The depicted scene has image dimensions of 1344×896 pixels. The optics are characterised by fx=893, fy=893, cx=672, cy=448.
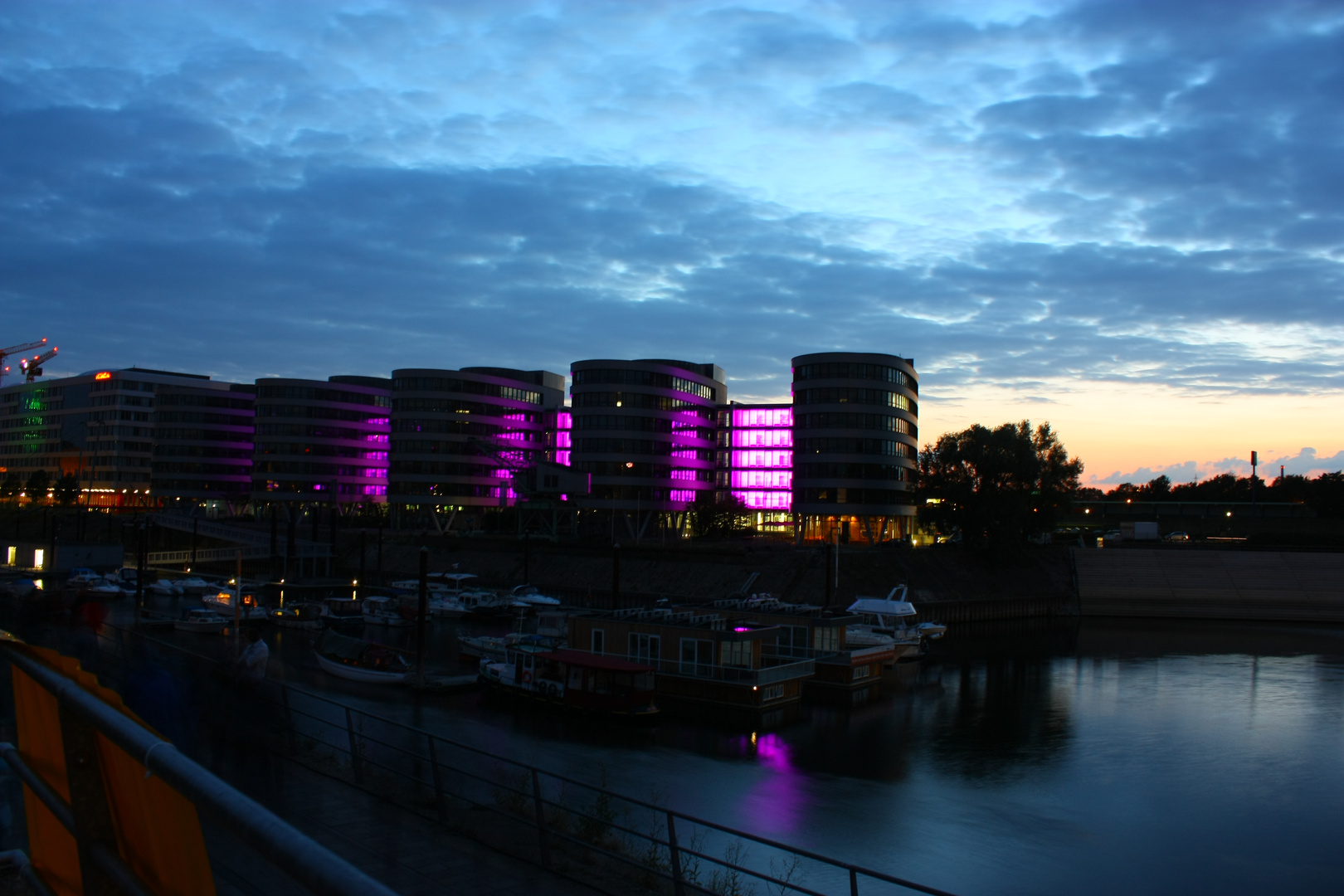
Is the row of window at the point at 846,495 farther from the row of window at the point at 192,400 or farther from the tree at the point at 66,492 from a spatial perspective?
the tree at the point at 66,492

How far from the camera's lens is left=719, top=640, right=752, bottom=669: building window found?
44750 mm

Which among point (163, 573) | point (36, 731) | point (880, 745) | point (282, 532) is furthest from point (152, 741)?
point (282, 532)

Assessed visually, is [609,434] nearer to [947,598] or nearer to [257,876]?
[947,598]

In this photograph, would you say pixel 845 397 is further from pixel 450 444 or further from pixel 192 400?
pixel 192 400

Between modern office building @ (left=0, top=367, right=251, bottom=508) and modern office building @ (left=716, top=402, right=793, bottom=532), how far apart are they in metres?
93.0

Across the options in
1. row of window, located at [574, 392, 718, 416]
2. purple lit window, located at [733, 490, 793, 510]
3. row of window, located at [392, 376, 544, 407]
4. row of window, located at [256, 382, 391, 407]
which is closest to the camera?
row of window, located at [574, 392, 718, 416]

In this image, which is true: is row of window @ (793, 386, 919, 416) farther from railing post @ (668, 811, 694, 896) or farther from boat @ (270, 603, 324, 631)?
railing post @ (668, 811, 694, 896)

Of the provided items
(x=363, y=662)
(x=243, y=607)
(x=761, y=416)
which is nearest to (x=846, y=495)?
(x=761, y=416)

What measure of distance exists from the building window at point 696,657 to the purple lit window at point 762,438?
9609cm

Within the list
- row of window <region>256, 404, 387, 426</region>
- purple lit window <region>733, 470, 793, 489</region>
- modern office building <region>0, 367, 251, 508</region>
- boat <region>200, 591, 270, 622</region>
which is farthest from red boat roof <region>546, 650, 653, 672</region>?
modern office building <region>0, 367, 251, 508</region>

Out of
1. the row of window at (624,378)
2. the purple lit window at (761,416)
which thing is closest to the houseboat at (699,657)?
the row of window at (624,378)

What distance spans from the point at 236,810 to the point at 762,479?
139 meters

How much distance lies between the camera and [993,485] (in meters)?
97.4

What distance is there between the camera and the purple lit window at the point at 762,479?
460 feet
